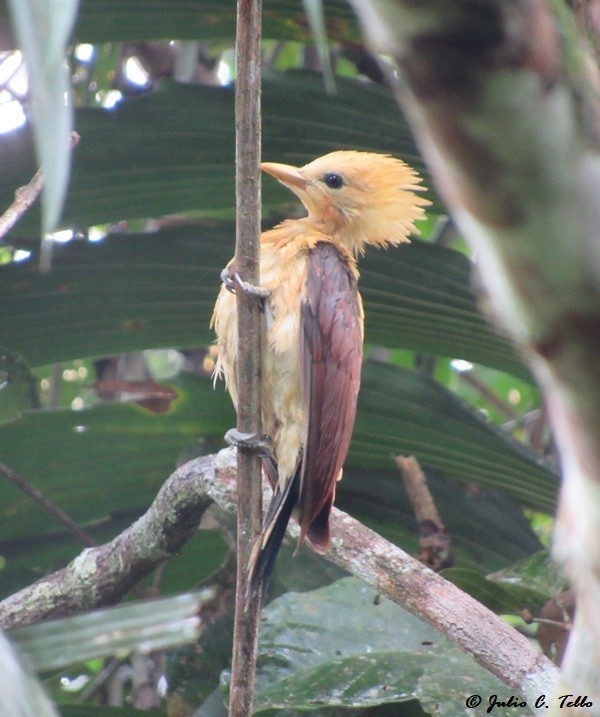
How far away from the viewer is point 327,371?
3.17m

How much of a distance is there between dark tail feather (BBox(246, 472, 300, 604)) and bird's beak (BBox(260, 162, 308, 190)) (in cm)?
121

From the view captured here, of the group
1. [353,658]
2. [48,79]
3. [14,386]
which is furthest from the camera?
[14,386]

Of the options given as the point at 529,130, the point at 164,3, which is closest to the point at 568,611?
the point at 164,3

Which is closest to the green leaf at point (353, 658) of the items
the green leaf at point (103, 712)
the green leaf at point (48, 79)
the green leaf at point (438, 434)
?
the green leaf at point (103, 712)

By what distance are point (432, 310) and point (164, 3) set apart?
5.57 ft

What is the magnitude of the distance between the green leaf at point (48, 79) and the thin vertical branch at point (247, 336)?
3.97ft

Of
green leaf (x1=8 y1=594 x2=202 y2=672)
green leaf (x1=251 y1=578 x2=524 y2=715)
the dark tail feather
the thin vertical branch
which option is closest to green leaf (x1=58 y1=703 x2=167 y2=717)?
green leaf (x1=251 y1=578 x2=524 y2=715)

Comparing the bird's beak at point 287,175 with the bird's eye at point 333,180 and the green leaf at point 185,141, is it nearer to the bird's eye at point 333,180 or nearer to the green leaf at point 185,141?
the bird's eye at point 333,180

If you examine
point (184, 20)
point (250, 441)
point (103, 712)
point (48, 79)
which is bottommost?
point (103, 712)

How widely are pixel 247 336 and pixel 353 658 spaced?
4.25ft

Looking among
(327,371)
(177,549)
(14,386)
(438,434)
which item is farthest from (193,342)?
(177,549)

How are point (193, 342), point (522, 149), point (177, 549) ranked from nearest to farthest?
point (522, 149) < point (177, 549) < point (193, 342)

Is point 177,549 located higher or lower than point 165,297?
lower

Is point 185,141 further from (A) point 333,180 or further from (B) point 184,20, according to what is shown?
(A) point 333,180
